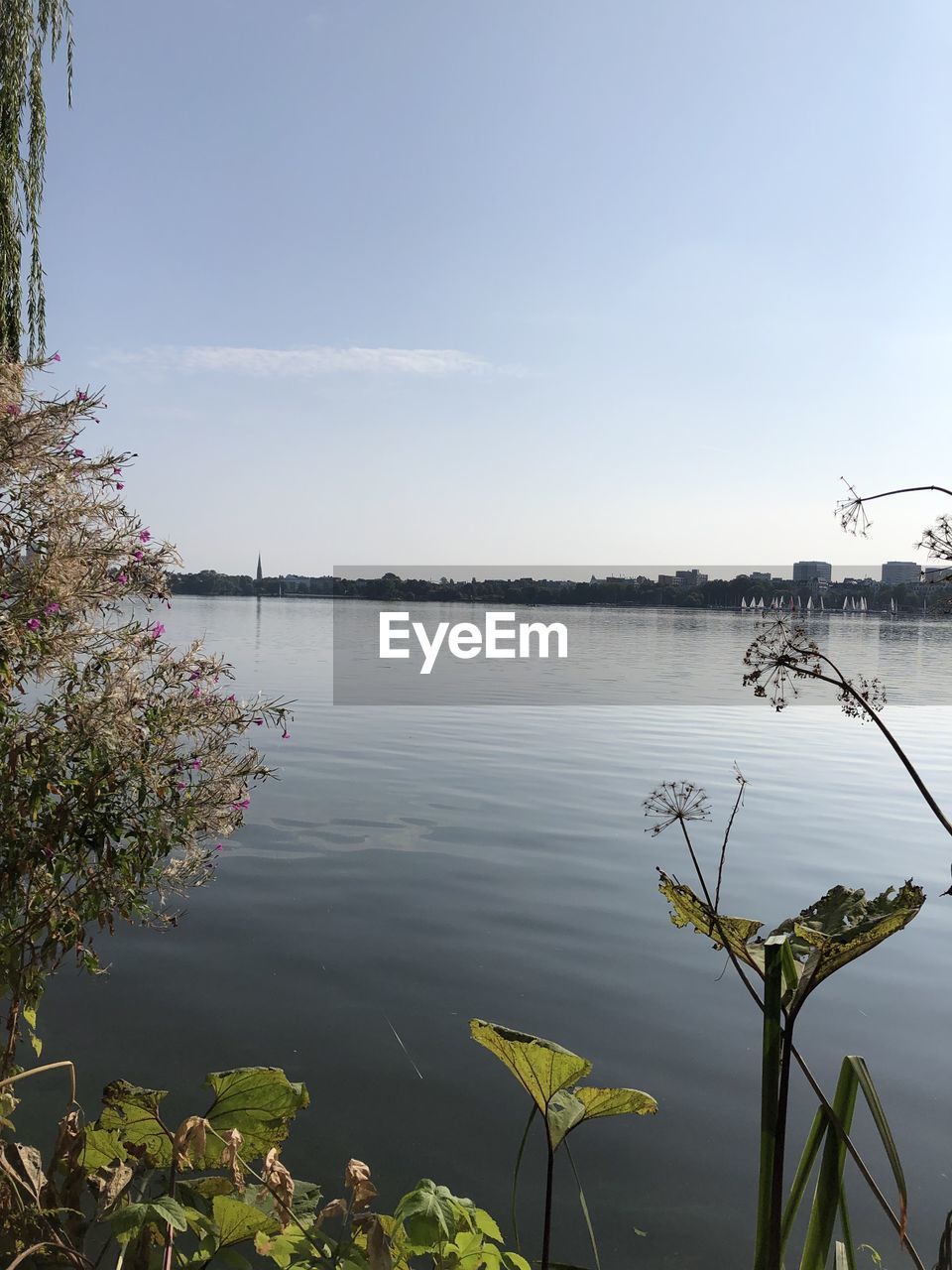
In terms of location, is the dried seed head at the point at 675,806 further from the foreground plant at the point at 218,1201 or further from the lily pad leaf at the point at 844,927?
the foreground plant at the point at 218,1201

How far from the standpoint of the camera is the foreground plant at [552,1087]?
178 centimetres

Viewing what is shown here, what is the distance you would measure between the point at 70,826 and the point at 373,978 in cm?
282

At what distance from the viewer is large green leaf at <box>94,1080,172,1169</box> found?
207 cm

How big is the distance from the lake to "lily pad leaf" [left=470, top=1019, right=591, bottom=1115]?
1.90m

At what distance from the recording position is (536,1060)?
1793 millimetres

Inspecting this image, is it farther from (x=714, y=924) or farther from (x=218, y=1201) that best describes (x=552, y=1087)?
(x=218, y=1201)

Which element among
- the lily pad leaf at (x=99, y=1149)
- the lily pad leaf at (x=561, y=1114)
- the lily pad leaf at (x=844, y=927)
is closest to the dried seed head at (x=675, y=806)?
the lily pad leaf at (x=844, y=927)

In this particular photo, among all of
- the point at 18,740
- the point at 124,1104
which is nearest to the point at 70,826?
the point at 18,740

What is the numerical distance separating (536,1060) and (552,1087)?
0.08 m

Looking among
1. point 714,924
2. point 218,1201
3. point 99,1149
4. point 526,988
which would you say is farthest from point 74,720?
point 526,988

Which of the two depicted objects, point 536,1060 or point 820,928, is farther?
point 536,1060

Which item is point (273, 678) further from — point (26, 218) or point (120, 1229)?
point (120, 1229)

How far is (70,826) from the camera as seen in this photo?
10.3 ft

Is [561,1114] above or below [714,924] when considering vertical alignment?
below
